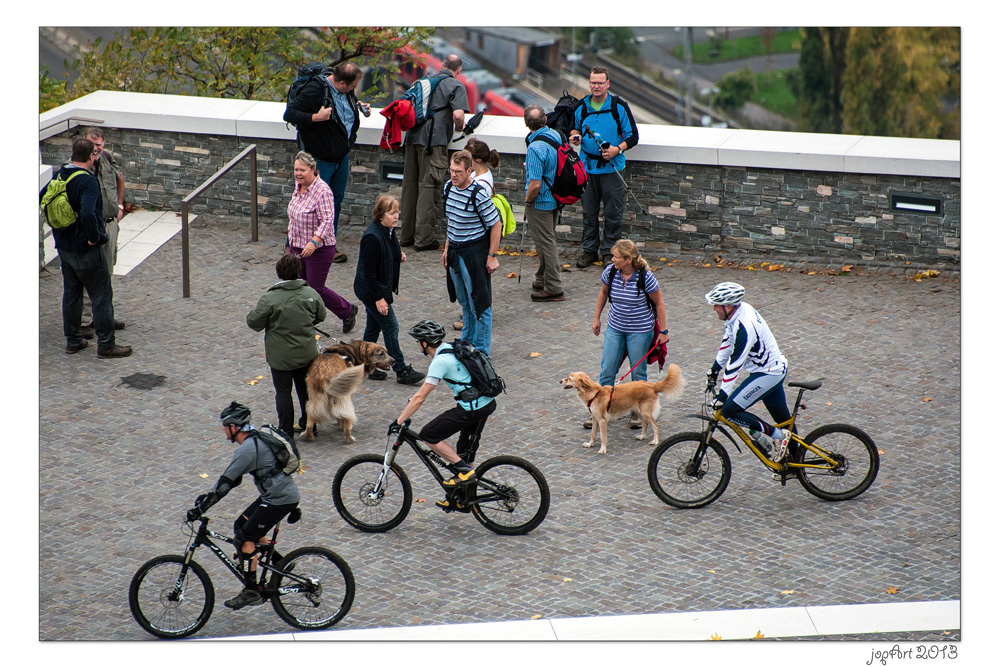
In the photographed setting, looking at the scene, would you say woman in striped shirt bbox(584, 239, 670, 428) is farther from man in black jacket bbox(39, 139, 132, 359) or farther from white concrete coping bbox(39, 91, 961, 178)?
man in black jacket bbox(39, 139, 132, 359)

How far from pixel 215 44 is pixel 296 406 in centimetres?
949

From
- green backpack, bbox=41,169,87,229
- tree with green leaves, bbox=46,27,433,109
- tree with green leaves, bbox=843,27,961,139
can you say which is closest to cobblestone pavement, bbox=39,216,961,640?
green backpack, bbox=41,169,87,229

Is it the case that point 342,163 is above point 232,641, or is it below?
above

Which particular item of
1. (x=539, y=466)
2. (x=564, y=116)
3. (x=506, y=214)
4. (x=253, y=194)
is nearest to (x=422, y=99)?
(x=564, y=116)

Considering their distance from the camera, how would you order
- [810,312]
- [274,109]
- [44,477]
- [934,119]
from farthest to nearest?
1. [934,119]
2. [274,109]
3. [810,312]
4. [44,477]

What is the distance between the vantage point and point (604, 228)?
14047mm

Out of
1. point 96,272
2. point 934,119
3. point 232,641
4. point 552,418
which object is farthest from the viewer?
point 934,119

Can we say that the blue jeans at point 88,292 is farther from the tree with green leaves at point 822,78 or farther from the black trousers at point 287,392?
the tree with green leaves at point 822,78

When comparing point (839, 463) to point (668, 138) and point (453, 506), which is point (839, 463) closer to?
point (453, 506)

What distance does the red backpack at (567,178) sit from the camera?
12883 mm

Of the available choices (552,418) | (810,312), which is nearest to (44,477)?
(552,418)

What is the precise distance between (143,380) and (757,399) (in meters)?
5.72

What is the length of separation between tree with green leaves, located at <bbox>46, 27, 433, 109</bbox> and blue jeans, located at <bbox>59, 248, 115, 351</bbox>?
771cm

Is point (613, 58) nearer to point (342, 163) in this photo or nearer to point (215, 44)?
point (215, 44)
